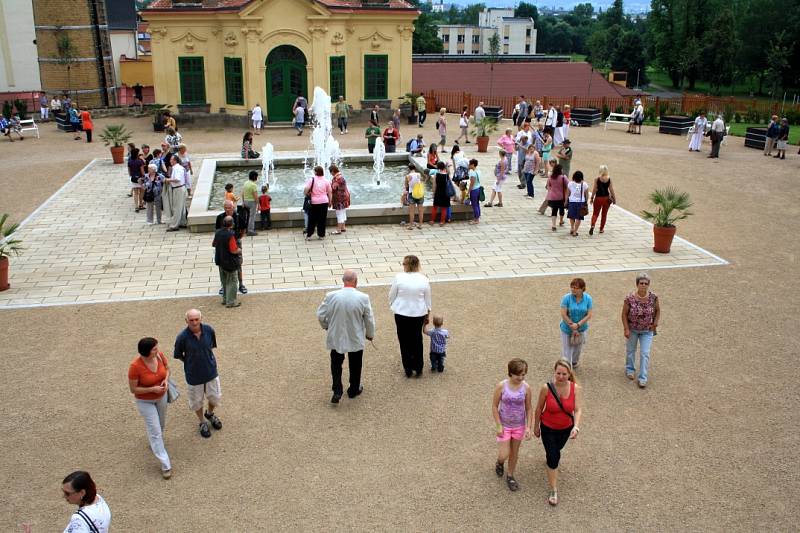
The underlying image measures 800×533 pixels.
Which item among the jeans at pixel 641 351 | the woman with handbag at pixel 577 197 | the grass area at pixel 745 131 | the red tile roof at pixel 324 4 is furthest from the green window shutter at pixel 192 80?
the jeans at pixel 641 351

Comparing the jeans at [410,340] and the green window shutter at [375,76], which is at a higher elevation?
the green window shutter at [375,76]

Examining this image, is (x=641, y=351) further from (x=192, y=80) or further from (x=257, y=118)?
(x=192, y=80)

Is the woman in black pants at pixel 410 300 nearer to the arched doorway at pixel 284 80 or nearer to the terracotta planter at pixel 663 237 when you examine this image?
the terracotta planter at pixel 663 237

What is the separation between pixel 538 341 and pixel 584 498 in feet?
11.6

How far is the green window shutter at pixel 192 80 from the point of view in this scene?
3039 cm

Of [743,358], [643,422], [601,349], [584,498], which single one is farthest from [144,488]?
[743,358]

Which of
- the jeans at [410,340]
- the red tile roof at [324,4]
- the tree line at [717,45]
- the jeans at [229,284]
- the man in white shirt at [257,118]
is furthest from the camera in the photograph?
the tree line at [717,45]

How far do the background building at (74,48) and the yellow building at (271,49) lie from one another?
12614mm

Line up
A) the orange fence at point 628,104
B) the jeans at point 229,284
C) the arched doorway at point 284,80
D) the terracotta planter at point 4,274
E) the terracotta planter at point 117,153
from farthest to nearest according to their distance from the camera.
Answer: the orange fence at point 628,104 < the arched doorway at point 284,80 < the terracotta planter at point 117,153 < the terracotta planter at point 4,274 < the jeans at point 229,284

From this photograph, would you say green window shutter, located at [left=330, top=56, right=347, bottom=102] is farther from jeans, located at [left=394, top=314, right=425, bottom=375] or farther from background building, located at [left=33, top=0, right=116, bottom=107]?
jeans, located at [left=394, top=314, right=425, bottom=375]

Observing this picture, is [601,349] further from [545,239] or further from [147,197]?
[147,197]

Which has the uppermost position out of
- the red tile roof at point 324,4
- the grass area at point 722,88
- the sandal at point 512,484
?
the red tile roof at point 324,4

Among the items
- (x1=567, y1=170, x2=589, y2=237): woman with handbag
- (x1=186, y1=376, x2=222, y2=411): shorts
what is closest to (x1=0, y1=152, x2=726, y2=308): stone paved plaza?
(x1=567, y1=170, x2=589, y2=237): woman with handbag

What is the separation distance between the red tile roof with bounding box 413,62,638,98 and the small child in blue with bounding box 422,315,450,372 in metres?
44.0
